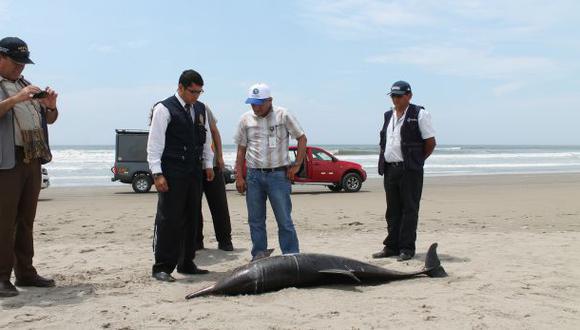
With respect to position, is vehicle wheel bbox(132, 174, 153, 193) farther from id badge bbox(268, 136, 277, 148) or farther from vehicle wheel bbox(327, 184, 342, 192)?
id badge bbox(268, 136, 277, 148)

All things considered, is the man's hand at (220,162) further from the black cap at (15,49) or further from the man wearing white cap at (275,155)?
the black cap at (15,49)

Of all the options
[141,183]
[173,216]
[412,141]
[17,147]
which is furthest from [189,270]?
[141,183]

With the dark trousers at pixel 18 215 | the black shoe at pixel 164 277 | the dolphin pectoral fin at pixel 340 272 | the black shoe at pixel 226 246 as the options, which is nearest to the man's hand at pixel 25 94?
the dark trousers at pixel 18 215

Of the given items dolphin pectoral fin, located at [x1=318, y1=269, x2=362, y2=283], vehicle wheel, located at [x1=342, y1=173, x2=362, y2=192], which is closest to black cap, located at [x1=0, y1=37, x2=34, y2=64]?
dolphin pectoral fin, located at [x1=318, y1=269, x2=362, y2=283]

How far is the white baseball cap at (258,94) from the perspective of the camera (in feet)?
18.4

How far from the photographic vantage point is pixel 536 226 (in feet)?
31.1

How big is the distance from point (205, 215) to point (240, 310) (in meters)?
7.46

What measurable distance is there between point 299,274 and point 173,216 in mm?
1326

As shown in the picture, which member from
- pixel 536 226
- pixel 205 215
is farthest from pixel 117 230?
pixel 536 226

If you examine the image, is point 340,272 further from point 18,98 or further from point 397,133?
point 18,98

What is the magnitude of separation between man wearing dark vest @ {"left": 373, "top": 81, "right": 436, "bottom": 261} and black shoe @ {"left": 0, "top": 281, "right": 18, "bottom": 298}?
3.72 meters

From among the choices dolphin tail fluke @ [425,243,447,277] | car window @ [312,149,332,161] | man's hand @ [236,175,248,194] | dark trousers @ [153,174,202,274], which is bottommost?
dolphin tail fluke @ [425,243,447,277]

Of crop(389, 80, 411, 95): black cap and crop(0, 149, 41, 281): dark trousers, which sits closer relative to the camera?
crop(0, 149, 41, 281): dark trousers

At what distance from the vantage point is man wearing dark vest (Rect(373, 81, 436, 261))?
6.30 meters
